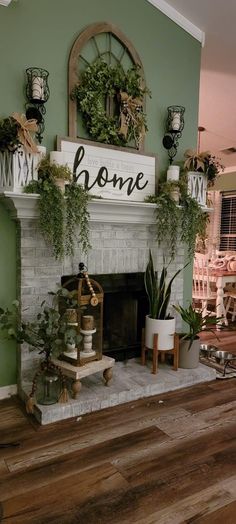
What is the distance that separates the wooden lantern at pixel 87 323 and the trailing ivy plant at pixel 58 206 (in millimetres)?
273

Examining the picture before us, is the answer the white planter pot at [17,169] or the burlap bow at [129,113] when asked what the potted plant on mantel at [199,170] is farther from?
the white planter pot at [17,169]

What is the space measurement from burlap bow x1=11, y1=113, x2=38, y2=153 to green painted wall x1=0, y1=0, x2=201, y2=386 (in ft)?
0.80

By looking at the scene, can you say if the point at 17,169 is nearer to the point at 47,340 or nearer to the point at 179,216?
the point at 47,340

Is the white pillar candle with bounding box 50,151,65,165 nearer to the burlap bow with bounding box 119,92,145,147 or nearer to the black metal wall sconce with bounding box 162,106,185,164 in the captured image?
the burlap bow with bounding box 119,92,145,147

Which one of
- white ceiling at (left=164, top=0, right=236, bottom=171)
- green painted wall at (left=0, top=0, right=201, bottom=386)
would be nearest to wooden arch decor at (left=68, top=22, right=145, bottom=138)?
green painted wall at (left=0, top=0, right=201, bottom=386)

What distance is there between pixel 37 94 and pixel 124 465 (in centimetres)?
235

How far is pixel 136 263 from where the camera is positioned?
10.4 feet

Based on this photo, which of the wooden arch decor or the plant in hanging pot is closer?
the wooden arch decor

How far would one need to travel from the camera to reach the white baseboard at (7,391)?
2635mm

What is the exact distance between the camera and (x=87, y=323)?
258 centimetres

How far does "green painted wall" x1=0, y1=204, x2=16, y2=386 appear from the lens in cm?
255

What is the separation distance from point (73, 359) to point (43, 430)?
1.58 feet

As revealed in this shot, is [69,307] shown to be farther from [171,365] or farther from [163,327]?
[171,365]

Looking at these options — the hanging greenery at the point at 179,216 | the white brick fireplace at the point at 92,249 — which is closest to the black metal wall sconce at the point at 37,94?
the white brick fireplace at the point at 92,249
